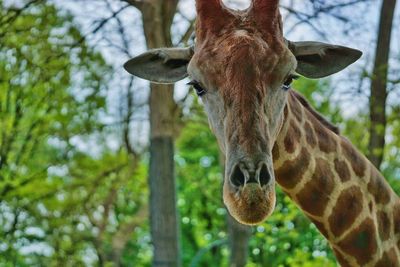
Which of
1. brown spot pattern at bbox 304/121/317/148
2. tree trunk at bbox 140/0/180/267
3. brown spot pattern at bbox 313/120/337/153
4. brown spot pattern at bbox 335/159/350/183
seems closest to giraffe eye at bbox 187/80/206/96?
brown spot pattern at bbox 304/121/317/148

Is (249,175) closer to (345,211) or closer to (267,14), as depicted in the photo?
(267,14)

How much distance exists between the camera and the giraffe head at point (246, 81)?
3260 millimetres

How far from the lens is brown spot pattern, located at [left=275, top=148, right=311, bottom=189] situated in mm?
4191

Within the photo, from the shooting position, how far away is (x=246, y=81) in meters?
3.54

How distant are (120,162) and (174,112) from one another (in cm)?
430

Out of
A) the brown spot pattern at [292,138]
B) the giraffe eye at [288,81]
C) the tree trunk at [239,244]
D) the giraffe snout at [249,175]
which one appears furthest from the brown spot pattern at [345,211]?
the tree trunk at [239,244]

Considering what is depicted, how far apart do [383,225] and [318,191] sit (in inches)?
21.5

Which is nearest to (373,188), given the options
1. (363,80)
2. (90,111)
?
(363,80)

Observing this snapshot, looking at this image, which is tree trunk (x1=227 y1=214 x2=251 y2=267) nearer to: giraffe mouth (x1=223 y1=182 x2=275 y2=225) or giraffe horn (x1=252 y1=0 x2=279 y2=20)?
giraffe horn (x1=252 y1=0 x2=279 y2=20)

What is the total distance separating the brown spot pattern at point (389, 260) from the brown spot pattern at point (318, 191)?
1.57 ft

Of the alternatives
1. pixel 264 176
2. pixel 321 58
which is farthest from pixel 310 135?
pixel 264 176

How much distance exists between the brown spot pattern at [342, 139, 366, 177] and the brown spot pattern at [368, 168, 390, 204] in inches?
3.4

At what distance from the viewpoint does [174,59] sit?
429 centimetres

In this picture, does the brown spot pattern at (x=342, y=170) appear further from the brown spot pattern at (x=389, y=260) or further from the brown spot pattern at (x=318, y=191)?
the brown spot pattern at (x=389, y=260)
